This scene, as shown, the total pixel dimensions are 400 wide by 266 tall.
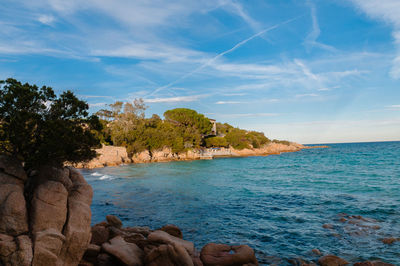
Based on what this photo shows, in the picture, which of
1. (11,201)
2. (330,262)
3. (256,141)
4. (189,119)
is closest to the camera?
(11,201)

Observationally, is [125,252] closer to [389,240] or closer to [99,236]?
[99,236]

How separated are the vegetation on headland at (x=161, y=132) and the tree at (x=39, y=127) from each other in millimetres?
51125

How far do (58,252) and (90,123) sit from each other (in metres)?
6.25

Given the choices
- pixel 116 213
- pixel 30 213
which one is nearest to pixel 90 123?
pixel 30 213

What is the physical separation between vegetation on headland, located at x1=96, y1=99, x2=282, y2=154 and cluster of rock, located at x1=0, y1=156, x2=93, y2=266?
53147mm

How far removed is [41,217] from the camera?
843 centimetres

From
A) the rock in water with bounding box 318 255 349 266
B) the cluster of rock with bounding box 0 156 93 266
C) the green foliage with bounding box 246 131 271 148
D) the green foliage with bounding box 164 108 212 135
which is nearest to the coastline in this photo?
the green foliage with bounding box 246 131 271 148

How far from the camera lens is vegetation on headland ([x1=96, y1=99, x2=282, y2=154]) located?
69.5 m

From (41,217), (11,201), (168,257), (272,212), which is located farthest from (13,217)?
(272,212)

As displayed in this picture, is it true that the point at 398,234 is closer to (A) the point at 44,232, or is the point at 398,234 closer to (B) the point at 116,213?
(A) the point at 44,232

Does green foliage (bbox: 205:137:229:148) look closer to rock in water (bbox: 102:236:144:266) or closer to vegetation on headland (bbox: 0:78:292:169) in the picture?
vegetation on headland (bbox: 0:78:292:169)

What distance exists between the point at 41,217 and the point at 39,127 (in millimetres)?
4142

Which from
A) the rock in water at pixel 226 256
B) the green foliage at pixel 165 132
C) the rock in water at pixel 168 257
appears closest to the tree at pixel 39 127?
the rock in water at pixel 168 257

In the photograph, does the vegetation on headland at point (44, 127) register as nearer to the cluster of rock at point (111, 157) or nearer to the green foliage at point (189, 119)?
the cluster of rock at point (111, 157)
